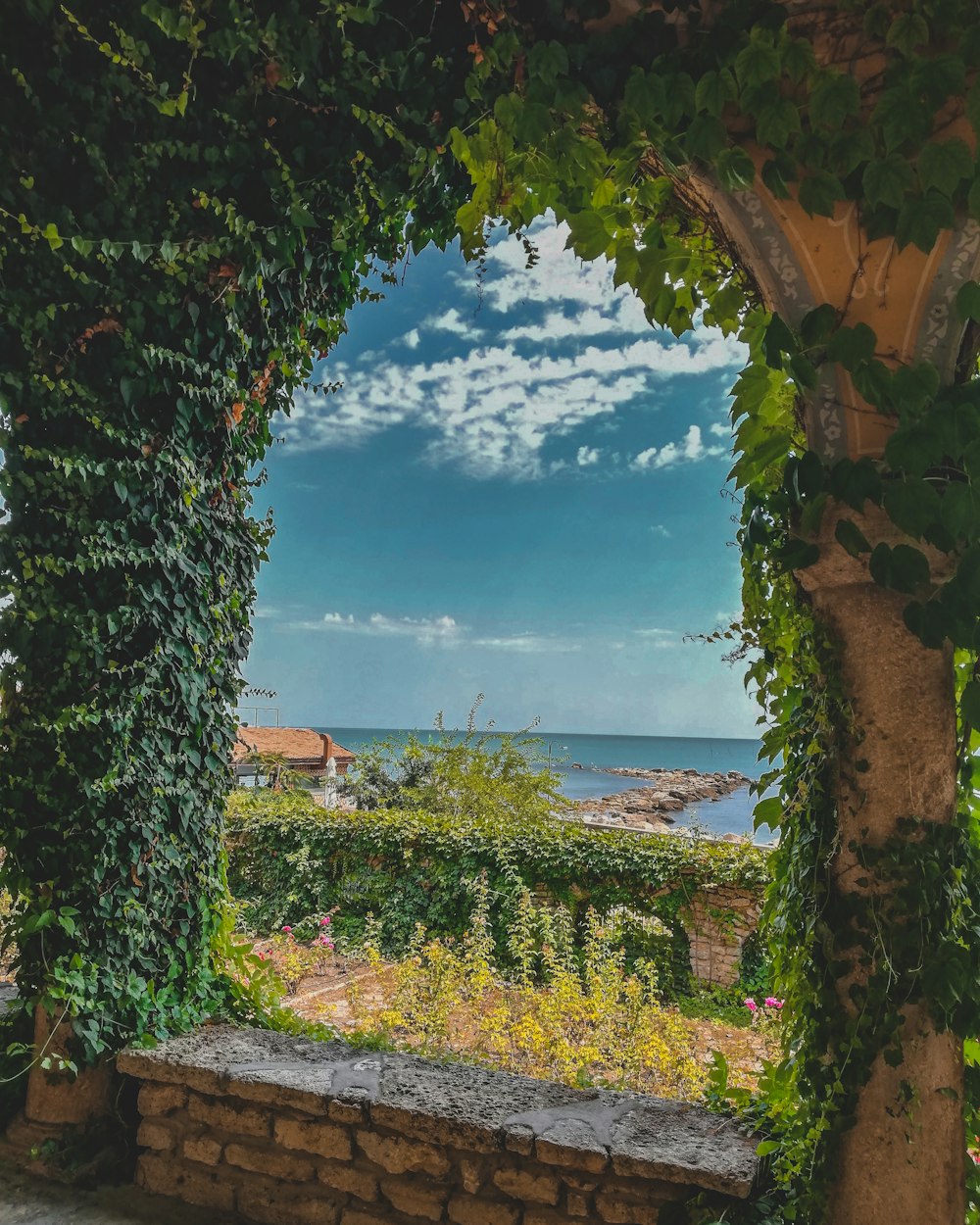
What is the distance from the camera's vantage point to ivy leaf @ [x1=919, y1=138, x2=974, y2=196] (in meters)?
1.20

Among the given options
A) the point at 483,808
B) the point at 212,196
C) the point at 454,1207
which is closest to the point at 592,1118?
the point at 454,1207

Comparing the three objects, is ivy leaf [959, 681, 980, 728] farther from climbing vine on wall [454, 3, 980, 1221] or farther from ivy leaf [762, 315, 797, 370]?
→ ivy leaf [762, 315, 797, 370]

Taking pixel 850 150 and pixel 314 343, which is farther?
pixel 314 343

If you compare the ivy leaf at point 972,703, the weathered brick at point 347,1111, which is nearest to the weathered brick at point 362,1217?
the weathered brick at point 347,1111

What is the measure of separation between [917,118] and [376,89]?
152 centimetres

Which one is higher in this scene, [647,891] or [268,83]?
[268,83]

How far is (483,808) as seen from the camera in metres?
8.48

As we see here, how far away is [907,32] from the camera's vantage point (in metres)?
1.24

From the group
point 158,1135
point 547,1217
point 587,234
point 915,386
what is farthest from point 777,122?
point 158,1135

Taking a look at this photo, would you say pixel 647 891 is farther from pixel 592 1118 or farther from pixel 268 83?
pixel 268 83

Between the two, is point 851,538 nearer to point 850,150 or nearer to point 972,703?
point 972,703

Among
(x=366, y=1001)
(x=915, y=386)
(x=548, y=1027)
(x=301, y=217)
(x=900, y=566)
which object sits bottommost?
(x=366, y=1001)

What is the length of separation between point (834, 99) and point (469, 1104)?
7.61 feet

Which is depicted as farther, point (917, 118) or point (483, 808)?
point (483, 808)
